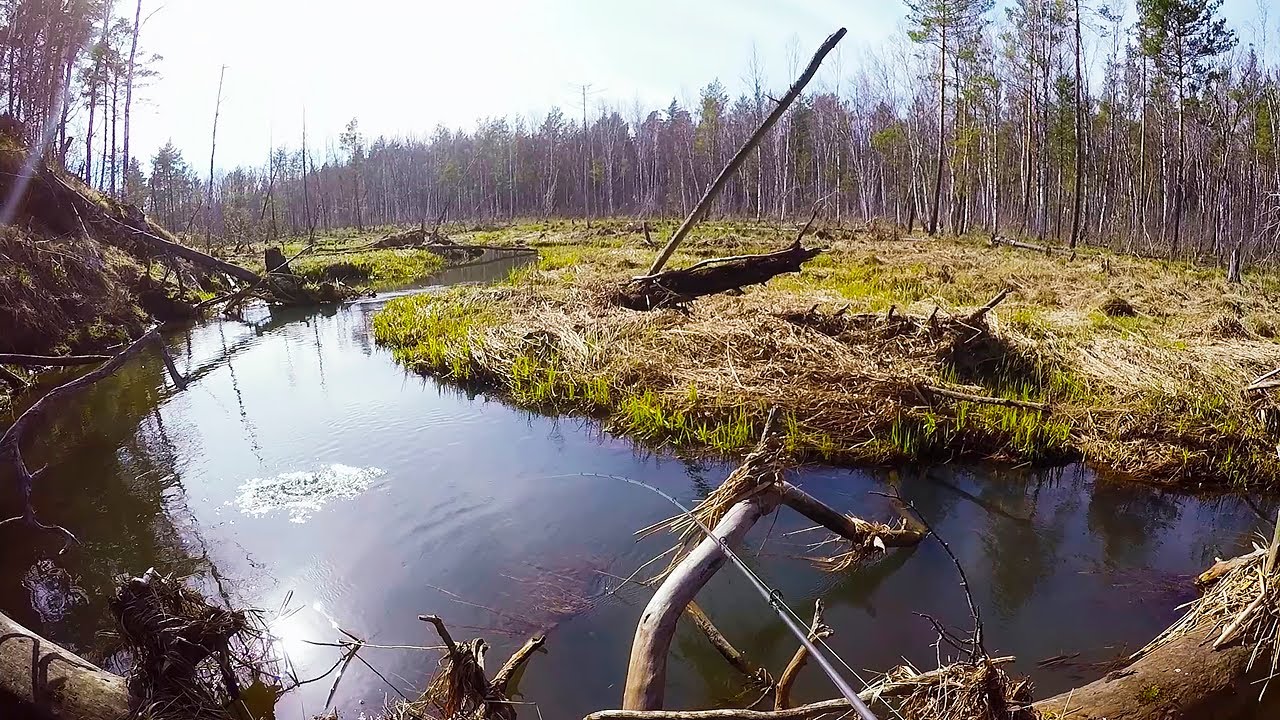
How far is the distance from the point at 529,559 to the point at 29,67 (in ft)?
81.0

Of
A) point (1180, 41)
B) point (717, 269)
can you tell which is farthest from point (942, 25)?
point (717, 269)

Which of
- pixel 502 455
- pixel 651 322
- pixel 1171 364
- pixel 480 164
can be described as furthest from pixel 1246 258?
pixel 480 164

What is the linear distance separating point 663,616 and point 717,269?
7.66 m

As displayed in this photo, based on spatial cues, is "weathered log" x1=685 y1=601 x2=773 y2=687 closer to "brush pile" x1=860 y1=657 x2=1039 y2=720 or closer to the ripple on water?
"brush pile" x1=860 y1=657 x2=1039 y2=720

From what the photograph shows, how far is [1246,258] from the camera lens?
2316 cm

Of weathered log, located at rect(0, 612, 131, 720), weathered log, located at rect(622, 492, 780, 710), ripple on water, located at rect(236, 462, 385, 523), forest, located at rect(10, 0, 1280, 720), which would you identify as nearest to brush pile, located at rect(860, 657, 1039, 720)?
forest, located at rect(10, 0, 1280, 720)

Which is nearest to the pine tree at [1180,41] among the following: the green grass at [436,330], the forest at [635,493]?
the forest at [635,493]

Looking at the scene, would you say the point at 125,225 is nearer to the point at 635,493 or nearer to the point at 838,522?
the point at 635,493

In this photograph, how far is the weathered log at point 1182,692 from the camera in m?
2.47

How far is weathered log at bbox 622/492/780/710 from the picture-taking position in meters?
2.40

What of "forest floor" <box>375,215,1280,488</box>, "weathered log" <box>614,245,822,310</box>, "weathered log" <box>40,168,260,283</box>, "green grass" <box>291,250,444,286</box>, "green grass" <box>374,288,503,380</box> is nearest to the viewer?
"forest floor" <box>375,215,1280,488</box>

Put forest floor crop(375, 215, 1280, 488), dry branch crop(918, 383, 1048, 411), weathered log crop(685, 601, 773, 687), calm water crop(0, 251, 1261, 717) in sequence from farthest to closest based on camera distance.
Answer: dry branch crop(918, 383, 1048, 411), forest floor crop(375, 215, 1280, 488), calm water crop(0, 251, 1261, 717), weathered log crop(685, 601, 773, 687)

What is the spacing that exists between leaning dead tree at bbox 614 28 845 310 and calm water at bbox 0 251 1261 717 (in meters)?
3.51

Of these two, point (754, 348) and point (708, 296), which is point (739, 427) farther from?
point (708, 296)
